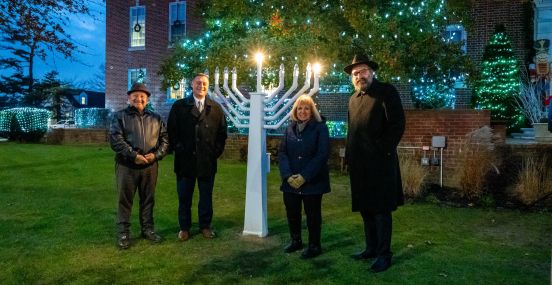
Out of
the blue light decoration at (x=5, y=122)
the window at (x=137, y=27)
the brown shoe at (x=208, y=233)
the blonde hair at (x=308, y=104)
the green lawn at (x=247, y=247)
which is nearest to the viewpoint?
the green lawn at (x=247, y=247)

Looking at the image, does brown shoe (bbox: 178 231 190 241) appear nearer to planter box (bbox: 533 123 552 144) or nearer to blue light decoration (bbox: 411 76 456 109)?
planter box (bbox: 533 123 552 144)

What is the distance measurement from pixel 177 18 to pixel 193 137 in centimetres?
1873

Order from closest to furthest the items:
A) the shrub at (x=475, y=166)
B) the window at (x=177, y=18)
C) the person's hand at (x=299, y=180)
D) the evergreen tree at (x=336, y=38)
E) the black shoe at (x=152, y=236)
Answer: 1. the person's hand at (x=299, y=180)
2. the black shoe at (x=152, y=236)
3. the shrub at (x=475, y=166)
4. the evergreen tree at (x=336, y=38)
5. the window at (x=177, y=18)

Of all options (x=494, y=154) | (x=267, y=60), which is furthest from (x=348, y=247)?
(x=267, y=60)

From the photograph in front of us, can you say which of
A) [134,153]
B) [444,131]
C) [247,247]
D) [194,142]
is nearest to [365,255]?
[247,247]

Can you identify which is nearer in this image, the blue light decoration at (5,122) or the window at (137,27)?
the blue light decoration at (5,122)

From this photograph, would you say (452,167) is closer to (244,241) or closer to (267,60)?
(267,60)

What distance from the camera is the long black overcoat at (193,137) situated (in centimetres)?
567

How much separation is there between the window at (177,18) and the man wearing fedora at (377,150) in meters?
19.3

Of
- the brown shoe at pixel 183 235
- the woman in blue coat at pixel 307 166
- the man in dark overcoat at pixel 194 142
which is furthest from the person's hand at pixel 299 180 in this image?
the brown shoe at pixel 183 235

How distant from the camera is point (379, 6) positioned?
12758 millimetres

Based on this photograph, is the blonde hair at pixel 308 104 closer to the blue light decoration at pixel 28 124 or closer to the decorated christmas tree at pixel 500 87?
the decorated christmas tree at pixel 500 87

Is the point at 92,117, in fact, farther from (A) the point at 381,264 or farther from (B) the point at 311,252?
(A) the point at 381,264

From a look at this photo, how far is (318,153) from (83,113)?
21.3 meters
